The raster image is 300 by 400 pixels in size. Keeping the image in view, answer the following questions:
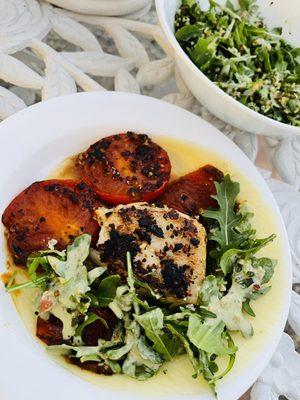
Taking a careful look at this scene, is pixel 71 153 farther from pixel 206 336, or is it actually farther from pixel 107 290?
pixel 206 336

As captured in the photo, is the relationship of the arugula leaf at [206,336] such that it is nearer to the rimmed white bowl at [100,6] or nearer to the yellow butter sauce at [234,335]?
the yellow butter sauce at [234,335]

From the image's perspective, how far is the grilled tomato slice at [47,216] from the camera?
163cm

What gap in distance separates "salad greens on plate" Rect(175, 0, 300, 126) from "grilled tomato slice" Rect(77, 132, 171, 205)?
12.6 inches

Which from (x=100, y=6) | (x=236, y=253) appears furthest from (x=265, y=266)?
(x=100, y=6)

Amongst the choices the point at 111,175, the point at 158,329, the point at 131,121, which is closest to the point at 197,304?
the point at 158,329

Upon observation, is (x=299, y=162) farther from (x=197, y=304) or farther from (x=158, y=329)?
(x=158, y=329)

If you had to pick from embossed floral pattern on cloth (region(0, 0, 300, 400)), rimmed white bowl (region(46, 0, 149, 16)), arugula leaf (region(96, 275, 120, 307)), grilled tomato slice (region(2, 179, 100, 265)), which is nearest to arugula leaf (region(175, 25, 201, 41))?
embossed floral pattern on cloth (region(0, 0, 300, 400))

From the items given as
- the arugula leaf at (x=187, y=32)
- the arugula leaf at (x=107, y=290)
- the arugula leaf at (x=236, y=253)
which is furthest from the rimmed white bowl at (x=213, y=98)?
the arugula leaf at (x=107, y=290)

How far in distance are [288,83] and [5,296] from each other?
1.07m

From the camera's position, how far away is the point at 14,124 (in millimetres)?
1742

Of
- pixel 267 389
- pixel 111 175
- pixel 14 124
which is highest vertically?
pixel 14 124

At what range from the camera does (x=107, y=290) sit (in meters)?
1.57

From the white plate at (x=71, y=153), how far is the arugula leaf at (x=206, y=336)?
0.09 m

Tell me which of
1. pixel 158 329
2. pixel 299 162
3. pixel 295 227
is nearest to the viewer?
pixel 158 329
